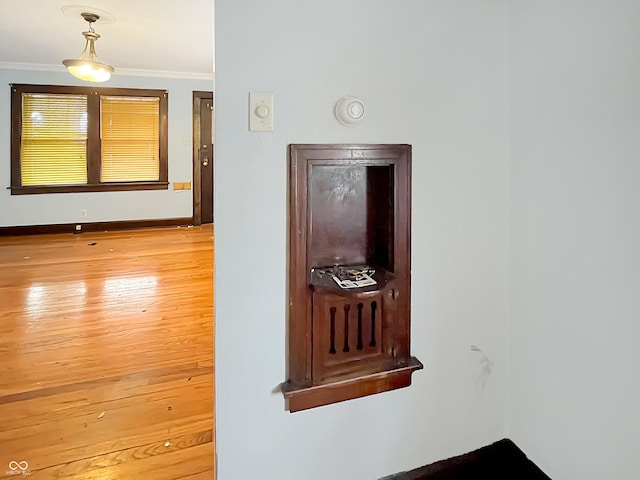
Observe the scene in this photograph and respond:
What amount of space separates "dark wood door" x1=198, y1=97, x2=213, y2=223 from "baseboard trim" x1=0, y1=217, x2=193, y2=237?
0.29 m

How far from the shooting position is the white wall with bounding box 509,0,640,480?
46.5 inches

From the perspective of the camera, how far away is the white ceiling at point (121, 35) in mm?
3566

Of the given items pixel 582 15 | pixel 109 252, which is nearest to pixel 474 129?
pixel 582 15

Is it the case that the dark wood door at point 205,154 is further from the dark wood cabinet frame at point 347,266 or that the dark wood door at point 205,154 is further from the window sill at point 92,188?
the dark wood cabinet frame at point 347,266

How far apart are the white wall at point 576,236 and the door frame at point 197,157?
19.6ft

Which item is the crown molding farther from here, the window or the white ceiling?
the window

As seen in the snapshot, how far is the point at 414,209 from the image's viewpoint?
59.5 inches

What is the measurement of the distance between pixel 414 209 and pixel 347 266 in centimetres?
30

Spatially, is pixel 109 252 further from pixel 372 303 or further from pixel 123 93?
pixel 372 303

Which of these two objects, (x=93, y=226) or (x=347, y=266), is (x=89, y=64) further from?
(x=347, y=266)

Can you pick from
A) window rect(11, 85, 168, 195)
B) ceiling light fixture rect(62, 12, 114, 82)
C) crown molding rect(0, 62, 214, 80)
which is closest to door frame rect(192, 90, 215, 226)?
crown molding rect(0, 62, 214, 80)

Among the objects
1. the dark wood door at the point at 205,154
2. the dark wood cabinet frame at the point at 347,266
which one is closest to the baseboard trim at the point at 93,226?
the dark wood door at the point at 205,154

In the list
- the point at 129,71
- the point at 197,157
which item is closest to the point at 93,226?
the point at 197,157

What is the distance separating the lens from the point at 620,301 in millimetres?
1205
